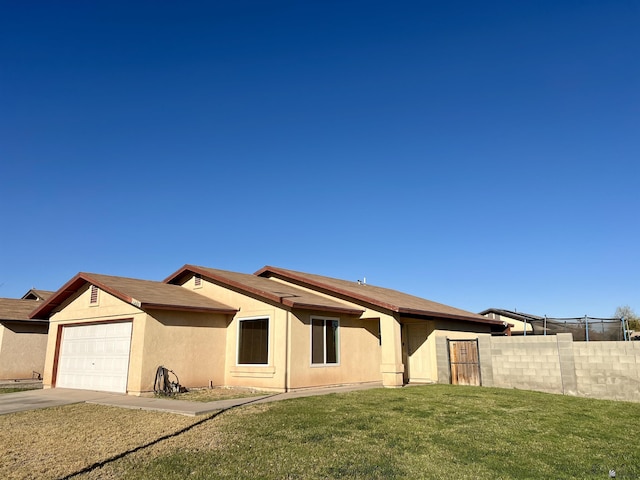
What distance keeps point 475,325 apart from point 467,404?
426 inches

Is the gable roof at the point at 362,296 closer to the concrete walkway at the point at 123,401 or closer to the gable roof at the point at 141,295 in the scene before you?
the concrete walkway at the point at 123,401

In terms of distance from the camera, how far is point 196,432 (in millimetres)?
8750

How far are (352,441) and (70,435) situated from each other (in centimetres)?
536

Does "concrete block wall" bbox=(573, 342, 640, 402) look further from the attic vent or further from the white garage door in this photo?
the attic vent

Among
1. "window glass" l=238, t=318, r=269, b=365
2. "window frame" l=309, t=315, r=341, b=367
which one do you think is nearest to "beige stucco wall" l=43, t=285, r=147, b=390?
"window glass" l=238, t=318, r=269, b=365

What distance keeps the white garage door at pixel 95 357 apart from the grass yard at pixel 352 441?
3411 mm

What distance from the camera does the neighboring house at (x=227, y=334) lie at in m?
15.1

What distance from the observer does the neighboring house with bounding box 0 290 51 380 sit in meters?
22.5

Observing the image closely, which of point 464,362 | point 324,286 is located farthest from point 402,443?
point 324,286

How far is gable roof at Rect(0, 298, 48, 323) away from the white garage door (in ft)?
15.3

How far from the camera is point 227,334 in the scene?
1708cm

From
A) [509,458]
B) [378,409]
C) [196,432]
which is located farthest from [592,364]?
[196,432]

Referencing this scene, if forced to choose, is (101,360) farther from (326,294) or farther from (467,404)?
(467,404)

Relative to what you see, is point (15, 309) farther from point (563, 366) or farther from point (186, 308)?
point (563, 366)
